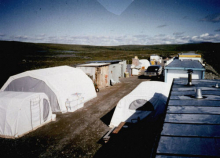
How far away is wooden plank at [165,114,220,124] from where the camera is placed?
3.93 metres

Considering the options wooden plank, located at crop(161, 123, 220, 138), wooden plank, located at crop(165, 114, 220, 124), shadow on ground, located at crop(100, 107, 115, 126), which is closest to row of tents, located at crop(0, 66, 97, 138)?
shadow on ground, located at crop(100, 107, 115, 126)

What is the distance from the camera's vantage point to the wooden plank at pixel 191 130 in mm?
3367

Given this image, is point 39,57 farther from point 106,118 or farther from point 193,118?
point 193,118

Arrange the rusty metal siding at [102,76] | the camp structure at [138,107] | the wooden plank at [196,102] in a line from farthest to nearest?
the rusty metal siding at [102,76] → the camp structure at [138,107] → the wooden plank at [196,102]

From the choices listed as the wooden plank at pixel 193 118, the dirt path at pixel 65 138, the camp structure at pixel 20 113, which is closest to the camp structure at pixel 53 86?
the dirt path at pixel 65 138

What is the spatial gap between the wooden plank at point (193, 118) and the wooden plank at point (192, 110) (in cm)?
22

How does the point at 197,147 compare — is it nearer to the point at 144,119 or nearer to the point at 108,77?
the point at 144,119

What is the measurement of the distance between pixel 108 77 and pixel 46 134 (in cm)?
1521

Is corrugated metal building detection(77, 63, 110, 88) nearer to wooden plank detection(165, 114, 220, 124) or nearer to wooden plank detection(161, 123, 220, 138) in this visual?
wooden plank detection(165, 114, 220, 124)

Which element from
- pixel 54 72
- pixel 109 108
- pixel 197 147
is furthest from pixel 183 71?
pixel 197 147

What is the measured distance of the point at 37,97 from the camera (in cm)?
1071

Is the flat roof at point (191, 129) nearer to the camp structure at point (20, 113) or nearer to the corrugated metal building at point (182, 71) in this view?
the camp structure at point (20, 113)

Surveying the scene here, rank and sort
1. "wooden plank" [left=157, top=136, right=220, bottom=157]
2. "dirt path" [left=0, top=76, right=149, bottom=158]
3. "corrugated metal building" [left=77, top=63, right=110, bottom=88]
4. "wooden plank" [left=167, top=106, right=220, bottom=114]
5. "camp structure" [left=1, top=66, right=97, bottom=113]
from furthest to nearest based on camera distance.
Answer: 1. "corrugated metal building" [left=77, top=63, right=110, bottom=88]
2. "camp structure" [left=1, top=66, right=97, bottom=113]
3. "dirt path" [left=0, top=76, right=149, bottom=158]
4. "wooden plank" [left=167, top=106, right=220, bottom=114]
5. "wooden plank" [left=157, top=136, right=220, bottom=157]

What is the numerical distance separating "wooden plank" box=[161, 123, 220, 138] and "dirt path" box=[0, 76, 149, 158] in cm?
527
